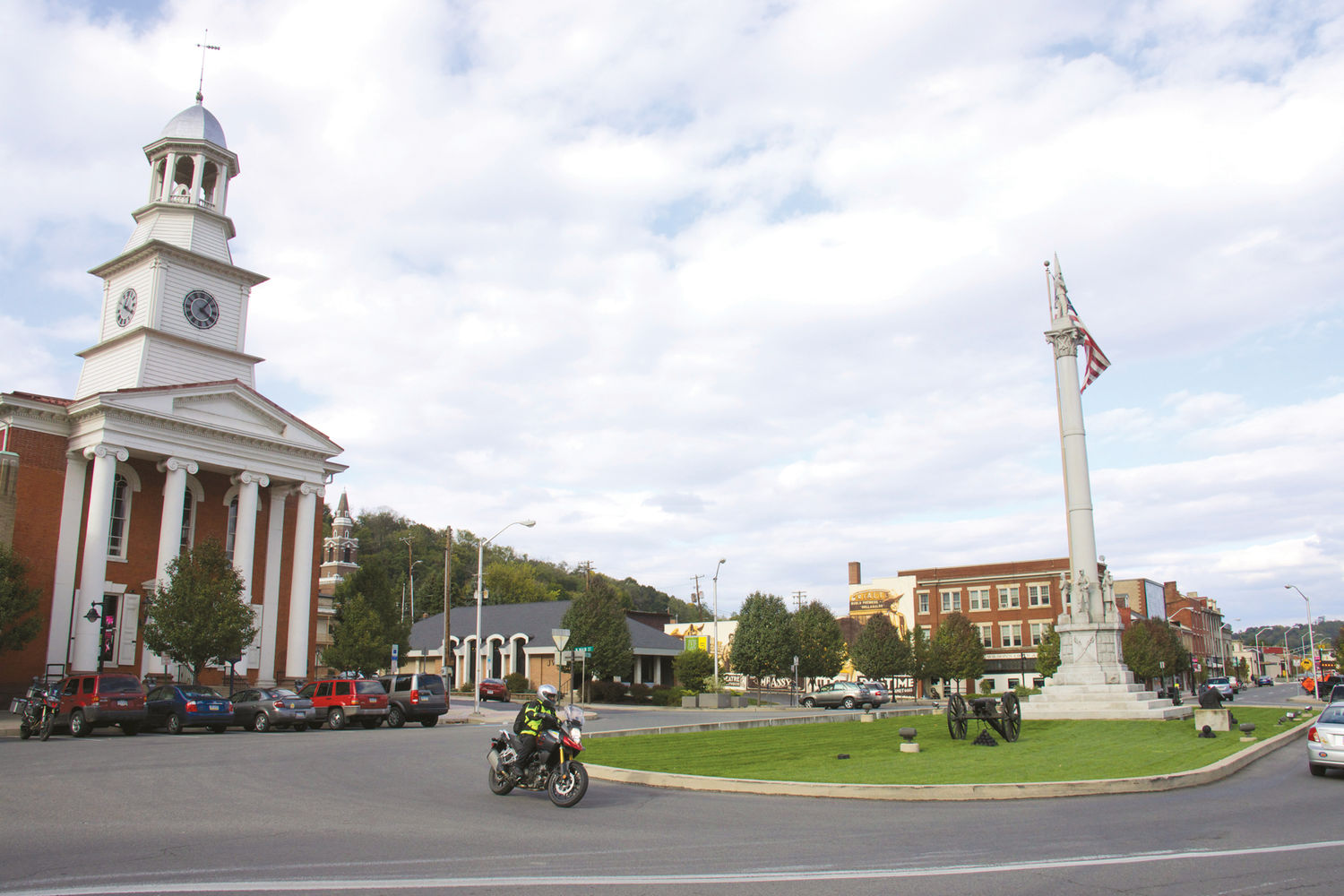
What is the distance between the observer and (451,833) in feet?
34.2

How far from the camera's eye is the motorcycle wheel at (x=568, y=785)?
40.9 ft

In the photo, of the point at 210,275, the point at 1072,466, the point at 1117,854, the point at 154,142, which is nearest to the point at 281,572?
the point at 210,275

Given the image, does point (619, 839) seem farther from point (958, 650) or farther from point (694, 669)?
point (958, 650)

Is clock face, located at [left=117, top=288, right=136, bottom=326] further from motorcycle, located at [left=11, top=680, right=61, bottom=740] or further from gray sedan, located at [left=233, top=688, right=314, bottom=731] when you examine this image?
motorcycle, located at [left=11, top=680, right=61, bottom=740]

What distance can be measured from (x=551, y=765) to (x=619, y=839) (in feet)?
9.04

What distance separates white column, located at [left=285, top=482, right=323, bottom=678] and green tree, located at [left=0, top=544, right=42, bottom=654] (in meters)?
10.8

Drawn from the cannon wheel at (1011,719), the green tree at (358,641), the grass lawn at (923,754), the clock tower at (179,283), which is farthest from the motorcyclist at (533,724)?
the clock tower at (179,283)

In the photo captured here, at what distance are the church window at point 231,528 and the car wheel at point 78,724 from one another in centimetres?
1730

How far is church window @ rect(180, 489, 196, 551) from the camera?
4169 cm

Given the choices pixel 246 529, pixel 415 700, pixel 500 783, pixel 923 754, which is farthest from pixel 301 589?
pixel 500 783

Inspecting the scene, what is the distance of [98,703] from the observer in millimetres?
25875

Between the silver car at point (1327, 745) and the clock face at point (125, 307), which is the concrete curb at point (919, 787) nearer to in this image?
the silver car at point (1327, 745)

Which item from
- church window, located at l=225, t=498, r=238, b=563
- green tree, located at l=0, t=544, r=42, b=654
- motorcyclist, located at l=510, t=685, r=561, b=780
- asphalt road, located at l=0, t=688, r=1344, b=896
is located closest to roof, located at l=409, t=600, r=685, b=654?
church window, located at l=225, t=498, r=238, b=563

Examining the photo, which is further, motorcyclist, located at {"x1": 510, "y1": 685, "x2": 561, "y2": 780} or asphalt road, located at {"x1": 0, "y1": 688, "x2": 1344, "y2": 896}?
motorcyclist, located at {"x1": 510, "y1": 685, "x2": 561, "y2": 780}
